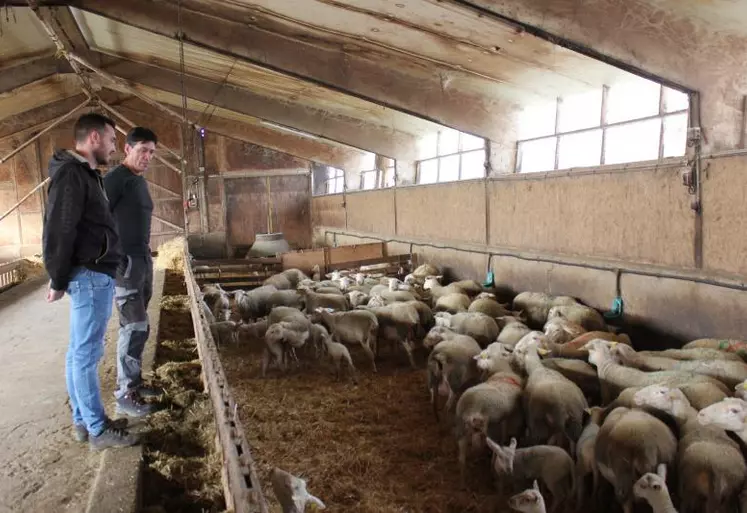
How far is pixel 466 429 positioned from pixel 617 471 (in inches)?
42.4

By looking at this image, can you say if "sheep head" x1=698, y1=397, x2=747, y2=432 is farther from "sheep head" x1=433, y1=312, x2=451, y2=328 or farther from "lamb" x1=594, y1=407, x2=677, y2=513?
"sheep head" x1=433, y1=312, x2=451, y2=328

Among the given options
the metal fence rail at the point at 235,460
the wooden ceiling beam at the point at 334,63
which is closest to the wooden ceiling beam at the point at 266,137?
the wooden ceiling beam at the point at 334,63

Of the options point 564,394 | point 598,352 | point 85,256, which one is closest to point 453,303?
point 598,352

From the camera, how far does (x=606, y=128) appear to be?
727 centimetres

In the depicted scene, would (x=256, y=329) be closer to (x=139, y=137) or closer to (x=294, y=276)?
(x=294, y=276)

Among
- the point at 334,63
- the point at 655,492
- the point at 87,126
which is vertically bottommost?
the point at 655,492

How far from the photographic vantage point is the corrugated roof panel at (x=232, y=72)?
10883 mm

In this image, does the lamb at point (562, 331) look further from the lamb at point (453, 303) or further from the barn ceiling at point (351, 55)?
the barn ceiling at point (351, 55)

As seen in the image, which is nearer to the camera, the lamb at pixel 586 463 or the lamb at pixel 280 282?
the lamb at pixel 586 463

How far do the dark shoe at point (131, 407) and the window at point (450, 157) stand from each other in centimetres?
721

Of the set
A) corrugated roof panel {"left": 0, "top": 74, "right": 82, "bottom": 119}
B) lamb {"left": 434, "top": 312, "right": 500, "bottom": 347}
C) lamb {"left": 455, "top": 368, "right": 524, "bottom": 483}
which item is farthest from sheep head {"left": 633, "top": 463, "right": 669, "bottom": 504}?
corrugated roof panel {"left": 0, "top": 74, "right": 82, "bottom": 119}

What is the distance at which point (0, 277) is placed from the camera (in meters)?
11.9

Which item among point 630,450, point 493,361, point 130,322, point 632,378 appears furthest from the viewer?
point 493,361

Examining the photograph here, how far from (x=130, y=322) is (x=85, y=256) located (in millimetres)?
970
